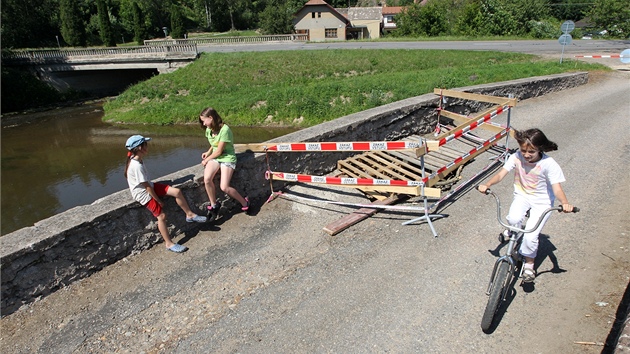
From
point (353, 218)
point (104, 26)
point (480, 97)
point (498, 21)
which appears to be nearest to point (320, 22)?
point (498, 21)

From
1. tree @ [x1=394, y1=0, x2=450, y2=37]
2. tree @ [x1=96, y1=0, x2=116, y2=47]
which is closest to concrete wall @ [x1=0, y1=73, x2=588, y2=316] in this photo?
tree @ [x1=394, y1=0, x2=450, y2=37]

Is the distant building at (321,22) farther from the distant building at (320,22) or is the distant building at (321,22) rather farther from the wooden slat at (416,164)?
the wooden slat at (416,164)

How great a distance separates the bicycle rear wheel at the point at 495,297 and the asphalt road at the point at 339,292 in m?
0.16

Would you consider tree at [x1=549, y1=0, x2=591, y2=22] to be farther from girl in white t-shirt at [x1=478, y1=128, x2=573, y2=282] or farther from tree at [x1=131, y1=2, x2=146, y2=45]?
girl in white t-shirt at [x1=478, y1=128, x2=573, y2=282]

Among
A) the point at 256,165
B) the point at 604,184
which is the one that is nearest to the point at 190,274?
the point at 256,165

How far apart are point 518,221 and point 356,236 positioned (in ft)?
7.01

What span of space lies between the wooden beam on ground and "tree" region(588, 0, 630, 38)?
38.5m

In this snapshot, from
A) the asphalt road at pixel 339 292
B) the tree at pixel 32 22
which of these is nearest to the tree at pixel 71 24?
the tree at pixel 32 22

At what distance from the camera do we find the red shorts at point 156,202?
520 cm

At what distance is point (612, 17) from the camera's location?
37.5m

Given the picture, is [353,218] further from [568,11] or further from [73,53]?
[568,11]

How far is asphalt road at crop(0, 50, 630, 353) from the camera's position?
13.1 feet

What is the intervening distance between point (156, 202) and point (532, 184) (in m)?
4.31

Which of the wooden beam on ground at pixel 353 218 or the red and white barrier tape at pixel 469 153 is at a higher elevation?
the red and white barrier tape at pixel 469 153
